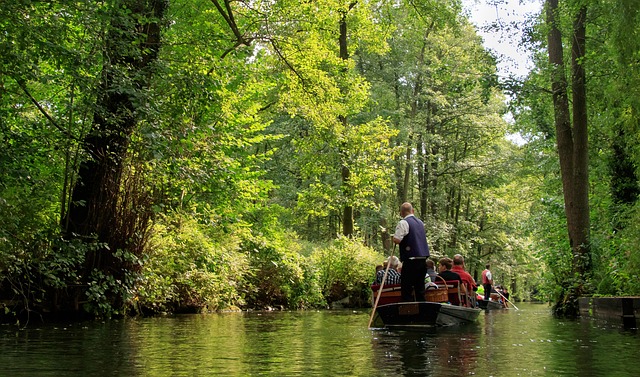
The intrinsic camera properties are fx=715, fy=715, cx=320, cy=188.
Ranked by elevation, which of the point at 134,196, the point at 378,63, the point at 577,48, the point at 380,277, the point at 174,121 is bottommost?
the point at 380,277

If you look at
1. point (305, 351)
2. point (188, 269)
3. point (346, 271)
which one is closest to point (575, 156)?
point (188, 269)

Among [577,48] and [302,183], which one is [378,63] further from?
[577,48]

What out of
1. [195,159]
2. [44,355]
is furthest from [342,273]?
[44,355]

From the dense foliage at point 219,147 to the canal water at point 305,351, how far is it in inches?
73.4

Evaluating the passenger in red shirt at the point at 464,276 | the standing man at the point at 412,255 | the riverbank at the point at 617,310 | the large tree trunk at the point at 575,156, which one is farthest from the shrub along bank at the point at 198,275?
the large tree trunk at the point at 575,156

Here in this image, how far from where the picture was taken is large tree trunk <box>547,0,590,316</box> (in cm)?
1786

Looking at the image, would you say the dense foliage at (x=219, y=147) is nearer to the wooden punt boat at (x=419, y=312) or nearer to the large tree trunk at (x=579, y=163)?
the large tree trunk at (x=579, y=163)

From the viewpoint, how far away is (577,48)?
61.9ft

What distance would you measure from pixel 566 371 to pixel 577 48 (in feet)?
47.1

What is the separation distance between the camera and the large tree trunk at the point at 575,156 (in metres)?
17.9

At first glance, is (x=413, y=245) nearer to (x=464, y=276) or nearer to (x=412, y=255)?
(x=412, y=255)

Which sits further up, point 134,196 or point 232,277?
point 134,196

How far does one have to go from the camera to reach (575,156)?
18.4 metres

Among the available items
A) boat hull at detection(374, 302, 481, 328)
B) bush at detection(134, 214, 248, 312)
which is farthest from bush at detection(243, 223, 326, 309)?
boat hull at detection(374, 302, 481, 328)
